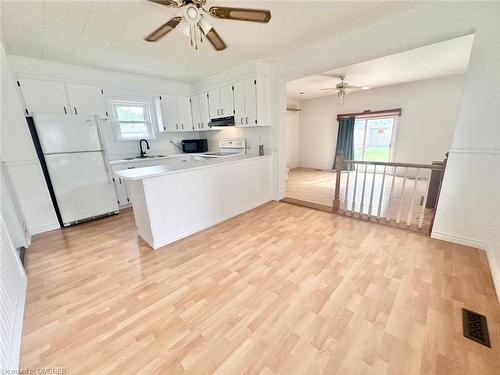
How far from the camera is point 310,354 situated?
48.3 inches

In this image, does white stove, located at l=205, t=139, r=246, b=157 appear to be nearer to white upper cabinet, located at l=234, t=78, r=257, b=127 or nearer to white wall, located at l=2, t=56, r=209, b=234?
white upper cabinet, located at l=234, t=78, r=257, b=127

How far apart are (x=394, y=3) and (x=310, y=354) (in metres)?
3.19

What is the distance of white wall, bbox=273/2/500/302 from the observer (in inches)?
74.7

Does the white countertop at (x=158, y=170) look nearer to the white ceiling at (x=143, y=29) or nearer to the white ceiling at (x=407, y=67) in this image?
the white ceiling at (x=143, y=29)

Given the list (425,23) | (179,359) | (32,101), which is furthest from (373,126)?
(32,101)

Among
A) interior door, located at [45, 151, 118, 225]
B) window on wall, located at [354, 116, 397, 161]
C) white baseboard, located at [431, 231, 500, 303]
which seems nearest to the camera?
white baseboard, located at [431, 231, 500, 303]

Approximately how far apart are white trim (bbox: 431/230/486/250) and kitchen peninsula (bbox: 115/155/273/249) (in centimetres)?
257

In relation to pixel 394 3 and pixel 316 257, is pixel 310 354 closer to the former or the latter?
pixel 316 257

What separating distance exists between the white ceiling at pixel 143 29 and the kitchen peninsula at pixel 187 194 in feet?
5.27

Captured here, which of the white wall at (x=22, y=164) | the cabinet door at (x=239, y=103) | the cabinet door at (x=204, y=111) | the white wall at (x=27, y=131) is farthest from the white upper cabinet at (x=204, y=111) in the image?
the white wall at (x=22, y=164)

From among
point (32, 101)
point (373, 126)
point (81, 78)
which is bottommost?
point (373, 126)

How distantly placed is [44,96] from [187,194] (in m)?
2.81

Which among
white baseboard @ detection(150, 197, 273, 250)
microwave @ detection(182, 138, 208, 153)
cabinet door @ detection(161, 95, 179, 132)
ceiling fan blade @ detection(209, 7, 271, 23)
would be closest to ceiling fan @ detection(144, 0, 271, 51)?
ceiling fan blade @ detection(209, 7, 271, 23)

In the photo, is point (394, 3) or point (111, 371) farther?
point (394, 3)
